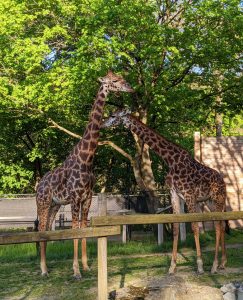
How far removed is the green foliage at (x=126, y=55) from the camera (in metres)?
14.0

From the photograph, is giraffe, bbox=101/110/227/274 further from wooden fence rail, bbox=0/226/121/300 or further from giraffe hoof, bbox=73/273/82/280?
wooden fence rail, bbox=0/226/121/300

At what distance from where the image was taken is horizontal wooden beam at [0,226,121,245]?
193 inches

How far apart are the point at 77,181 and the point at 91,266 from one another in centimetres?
210

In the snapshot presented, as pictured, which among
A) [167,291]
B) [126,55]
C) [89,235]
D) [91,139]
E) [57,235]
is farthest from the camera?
[126,55]

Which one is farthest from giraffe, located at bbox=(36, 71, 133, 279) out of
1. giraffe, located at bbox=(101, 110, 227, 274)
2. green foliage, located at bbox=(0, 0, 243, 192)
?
green foliage, located at bbox=(0, 0, 243, 192)

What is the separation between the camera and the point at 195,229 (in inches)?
360

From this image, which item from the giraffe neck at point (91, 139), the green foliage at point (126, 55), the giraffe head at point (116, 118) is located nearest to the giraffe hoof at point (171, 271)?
the giraffe neck at point (91, 139)

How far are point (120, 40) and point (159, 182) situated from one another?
45.4ft

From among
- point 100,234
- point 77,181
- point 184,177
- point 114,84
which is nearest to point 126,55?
point 114,84

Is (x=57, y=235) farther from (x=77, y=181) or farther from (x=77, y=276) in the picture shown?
(x=77, y=181)

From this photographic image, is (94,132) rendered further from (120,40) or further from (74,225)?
(120,40)

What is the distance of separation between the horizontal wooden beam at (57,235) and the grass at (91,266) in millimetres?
1878

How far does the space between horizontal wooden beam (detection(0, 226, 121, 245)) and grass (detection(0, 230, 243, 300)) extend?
1.88 meters

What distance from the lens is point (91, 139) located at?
30.5 ft
